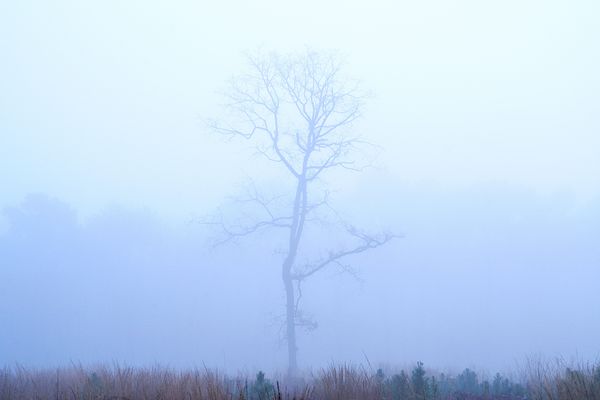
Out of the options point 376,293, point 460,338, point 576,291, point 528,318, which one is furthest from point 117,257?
point 576,291

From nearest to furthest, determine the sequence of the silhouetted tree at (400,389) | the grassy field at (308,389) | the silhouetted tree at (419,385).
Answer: the grassy field at (308,389), the silhouetted tree at (419,385), the silhouetted tree at (400,389)

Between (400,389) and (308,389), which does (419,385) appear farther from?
(308,389)

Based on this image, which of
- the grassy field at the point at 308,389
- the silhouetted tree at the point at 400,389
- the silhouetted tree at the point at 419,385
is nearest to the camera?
the grassy field at the point at 308,389

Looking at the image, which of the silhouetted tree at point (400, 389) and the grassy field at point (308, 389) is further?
the silhouetted tree at point (400, 389)

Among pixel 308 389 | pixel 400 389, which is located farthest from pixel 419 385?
pixel 308 389

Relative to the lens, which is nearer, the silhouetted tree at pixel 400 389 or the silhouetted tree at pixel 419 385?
the silhouetted tree at pixel 419 385

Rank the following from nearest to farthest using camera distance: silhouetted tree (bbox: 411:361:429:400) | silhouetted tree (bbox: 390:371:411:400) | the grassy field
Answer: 1. the grassy field
2. silhouetted tree (bbox: 411:361:429:400)
3. silhouetted tree (bbox: 390:371:411:400)

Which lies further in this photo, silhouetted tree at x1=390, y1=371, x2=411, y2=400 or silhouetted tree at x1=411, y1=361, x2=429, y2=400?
silhouetted tree at x1=390, y1=371, x2=411, y2=400

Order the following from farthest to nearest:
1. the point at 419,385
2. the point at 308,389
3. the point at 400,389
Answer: the point at 400,389 → the point at 419,385 → the point at 308,389

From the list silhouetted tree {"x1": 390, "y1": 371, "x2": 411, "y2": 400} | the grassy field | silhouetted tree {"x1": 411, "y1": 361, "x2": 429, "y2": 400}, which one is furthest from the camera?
silhouetted tree {"x1": 390, "y1": 371, "x2": 411, "y2": 400}

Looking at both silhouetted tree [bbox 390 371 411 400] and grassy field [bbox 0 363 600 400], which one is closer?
grassy field [bbox 0 363 600 400]

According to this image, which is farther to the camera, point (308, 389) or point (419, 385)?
point (419, 385)

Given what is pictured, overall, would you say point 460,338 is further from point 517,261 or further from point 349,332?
point 517,261

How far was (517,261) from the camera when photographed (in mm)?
40406
